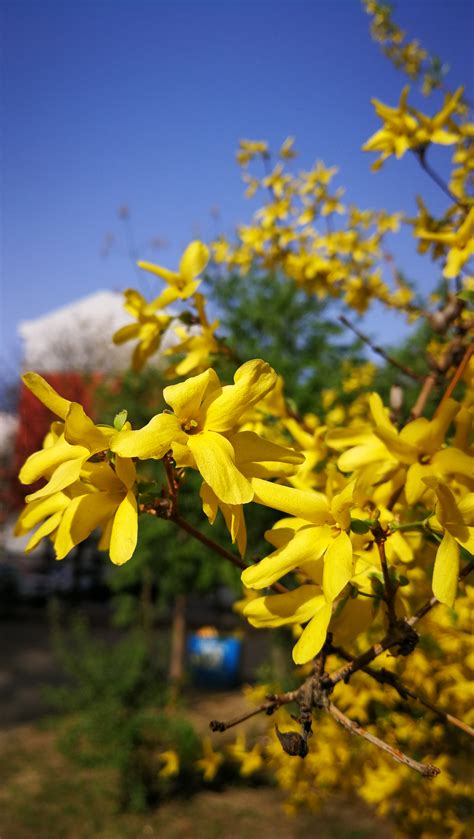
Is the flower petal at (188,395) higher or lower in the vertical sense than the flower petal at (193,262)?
lower

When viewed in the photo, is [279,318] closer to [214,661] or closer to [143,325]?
[214,661]

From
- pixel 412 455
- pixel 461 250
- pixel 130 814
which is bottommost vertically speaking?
pixel 130 814

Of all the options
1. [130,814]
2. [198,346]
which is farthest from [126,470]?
[130,814]

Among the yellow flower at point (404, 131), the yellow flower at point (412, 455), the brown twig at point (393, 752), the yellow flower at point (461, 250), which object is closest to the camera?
the brown twig at point (393, 752)

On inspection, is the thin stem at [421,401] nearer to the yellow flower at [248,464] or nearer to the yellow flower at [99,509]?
the yellow flower at [248,464]

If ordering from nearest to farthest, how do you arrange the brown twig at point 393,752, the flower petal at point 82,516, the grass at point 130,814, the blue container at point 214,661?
1. the brown twig at point 393,752
2. the flower petal at point 82,516
3. the grass at point 130,814
4. the blue container at point 214,661

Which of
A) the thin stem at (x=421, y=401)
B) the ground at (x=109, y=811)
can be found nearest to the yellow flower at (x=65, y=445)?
the thin stem at (x=421, y=401)

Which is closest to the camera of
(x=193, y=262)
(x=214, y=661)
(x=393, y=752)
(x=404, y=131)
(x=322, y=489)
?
(x=393, y=752)

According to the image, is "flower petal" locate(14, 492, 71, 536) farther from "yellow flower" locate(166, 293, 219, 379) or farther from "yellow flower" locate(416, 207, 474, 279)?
"yellow flower" locate(416, 207, 474, 279)
